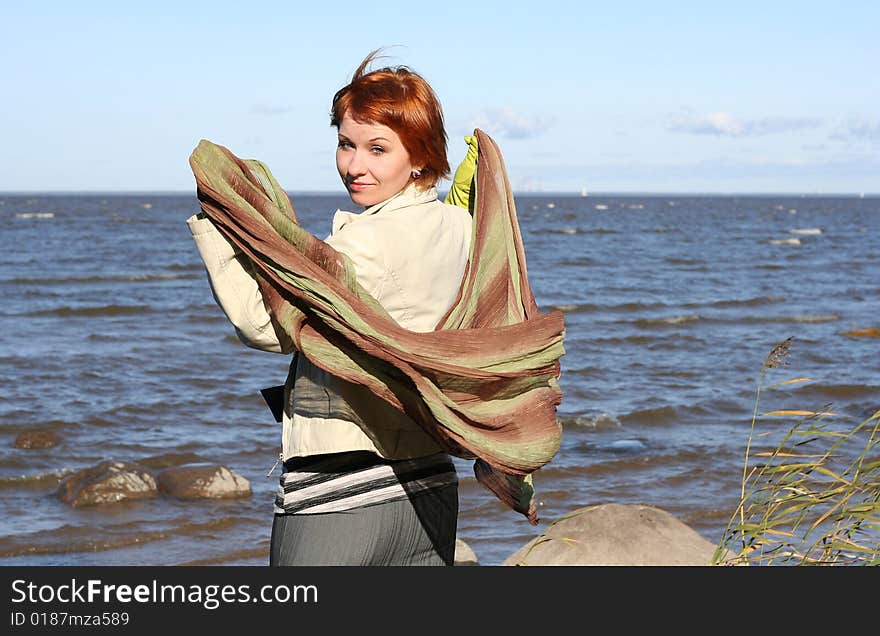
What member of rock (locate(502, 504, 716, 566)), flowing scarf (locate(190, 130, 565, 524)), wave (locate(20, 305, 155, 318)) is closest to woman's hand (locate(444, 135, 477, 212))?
flowing scarf (locate(190, 130, 565, 524))

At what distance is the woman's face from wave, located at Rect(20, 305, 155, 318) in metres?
16.7

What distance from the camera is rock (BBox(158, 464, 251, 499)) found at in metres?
7.73

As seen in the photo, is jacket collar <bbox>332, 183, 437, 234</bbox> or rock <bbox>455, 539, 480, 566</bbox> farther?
rock <bbox>455, 539, 480, 566</bbox>

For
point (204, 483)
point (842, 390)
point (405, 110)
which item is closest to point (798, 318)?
point (842, 390)

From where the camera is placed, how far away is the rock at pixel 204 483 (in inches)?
304

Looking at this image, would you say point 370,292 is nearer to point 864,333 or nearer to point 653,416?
point 653,416

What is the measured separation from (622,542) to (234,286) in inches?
128

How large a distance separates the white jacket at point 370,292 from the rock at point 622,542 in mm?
2695

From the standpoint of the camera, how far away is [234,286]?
208 centimetres

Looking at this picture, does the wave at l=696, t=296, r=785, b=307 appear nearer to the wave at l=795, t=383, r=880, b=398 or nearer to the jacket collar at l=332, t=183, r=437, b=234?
the wave at l=795, t=383, r=880, b=398

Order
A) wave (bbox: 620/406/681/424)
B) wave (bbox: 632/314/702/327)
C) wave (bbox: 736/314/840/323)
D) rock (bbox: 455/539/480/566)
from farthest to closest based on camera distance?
wave (bbox: 736/314/840/323)
wave (bbox: 632/314/702/327)
wave (bbox: 620/406/681/424)
rock (bbox: 455/539/480/566)

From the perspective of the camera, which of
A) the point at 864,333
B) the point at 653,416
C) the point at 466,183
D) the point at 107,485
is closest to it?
the point at 466,183
